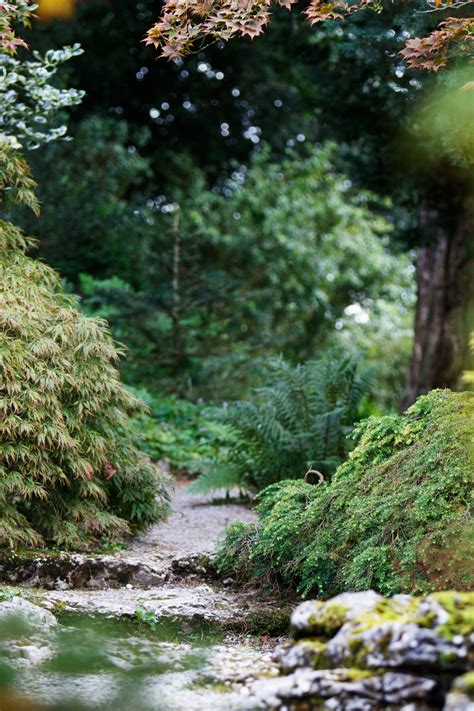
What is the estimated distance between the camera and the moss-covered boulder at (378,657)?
279cm

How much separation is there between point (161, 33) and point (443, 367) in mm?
6532

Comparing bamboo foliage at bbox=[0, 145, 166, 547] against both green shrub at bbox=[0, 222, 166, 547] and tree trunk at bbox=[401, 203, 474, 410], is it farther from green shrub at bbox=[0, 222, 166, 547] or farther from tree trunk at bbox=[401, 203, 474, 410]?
tree trunk at bbox=[401, 203, 474, 410]

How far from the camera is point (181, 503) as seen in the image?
7535 mm

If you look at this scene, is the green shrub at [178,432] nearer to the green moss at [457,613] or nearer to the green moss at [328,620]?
the green moss at [328,620]

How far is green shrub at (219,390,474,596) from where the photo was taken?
3.82m

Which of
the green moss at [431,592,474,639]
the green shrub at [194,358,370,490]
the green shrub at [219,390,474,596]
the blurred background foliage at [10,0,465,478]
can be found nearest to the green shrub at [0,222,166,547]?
the green shrub at [219,390,474,596]

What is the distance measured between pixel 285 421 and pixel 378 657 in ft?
14.5

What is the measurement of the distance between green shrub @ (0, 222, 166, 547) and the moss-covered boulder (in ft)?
7.08

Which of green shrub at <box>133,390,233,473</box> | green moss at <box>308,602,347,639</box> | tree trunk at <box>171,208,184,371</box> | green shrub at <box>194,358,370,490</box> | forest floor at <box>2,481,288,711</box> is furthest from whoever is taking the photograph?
tree trunk at <box>171,208,184,371</box>

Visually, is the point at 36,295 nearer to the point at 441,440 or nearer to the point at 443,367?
the point at 441,440

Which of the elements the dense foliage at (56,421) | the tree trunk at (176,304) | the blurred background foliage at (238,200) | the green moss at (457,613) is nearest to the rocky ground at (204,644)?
the green moss at (457,613)

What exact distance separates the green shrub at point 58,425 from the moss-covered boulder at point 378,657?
2.16 meters

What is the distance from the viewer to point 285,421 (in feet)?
23.9

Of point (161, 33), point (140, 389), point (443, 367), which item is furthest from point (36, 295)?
point (443, 367)
